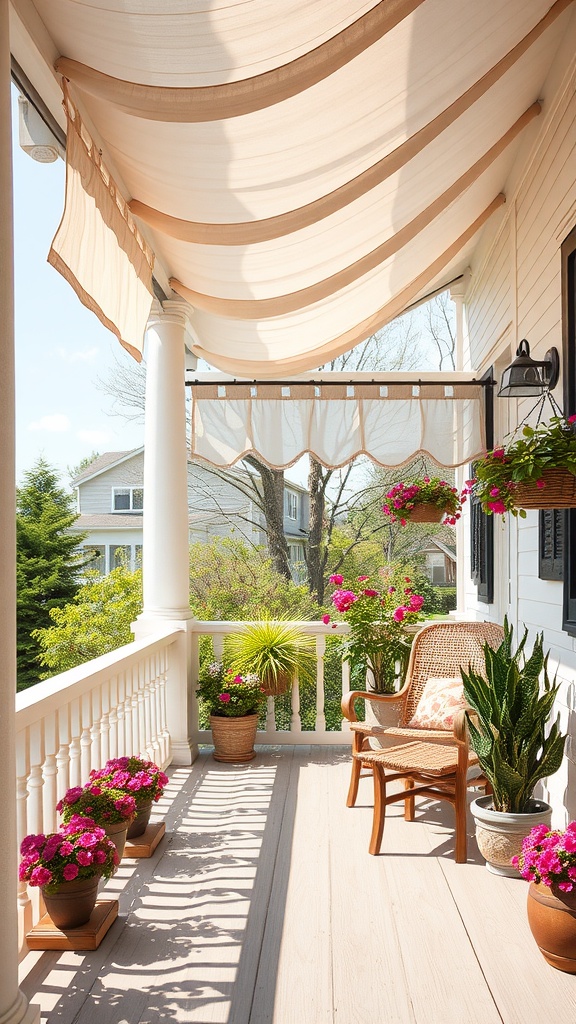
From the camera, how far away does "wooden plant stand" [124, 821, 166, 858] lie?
374 cm

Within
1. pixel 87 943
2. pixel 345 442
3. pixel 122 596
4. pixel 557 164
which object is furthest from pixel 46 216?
pixel 87 943

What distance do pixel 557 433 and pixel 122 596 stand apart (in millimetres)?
10530

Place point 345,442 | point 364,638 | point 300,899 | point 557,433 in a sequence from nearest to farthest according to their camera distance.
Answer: point 557,433 < point 300,899 < point 364,638 < point 345,442

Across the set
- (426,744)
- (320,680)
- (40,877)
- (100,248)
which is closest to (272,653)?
(320,680)

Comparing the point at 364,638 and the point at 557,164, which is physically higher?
the point at 557,164

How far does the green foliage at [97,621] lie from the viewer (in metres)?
12.4

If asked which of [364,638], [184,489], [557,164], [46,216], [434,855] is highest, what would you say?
[46,216]

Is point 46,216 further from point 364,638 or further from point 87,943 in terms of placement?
point 87,943

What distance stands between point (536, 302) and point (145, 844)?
10.9 feet

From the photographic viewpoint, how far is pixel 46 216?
2153 centimetres

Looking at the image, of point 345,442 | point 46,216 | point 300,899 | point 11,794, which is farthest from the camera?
point 46,216

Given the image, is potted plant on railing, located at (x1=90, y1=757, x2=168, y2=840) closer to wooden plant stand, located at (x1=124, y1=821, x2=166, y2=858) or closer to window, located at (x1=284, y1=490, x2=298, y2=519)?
wooden plant stand, located at (x1=124, y1=821, x2=166, y2=858)

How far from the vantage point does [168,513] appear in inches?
214

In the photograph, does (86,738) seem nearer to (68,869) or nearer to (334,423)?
(68,869)
